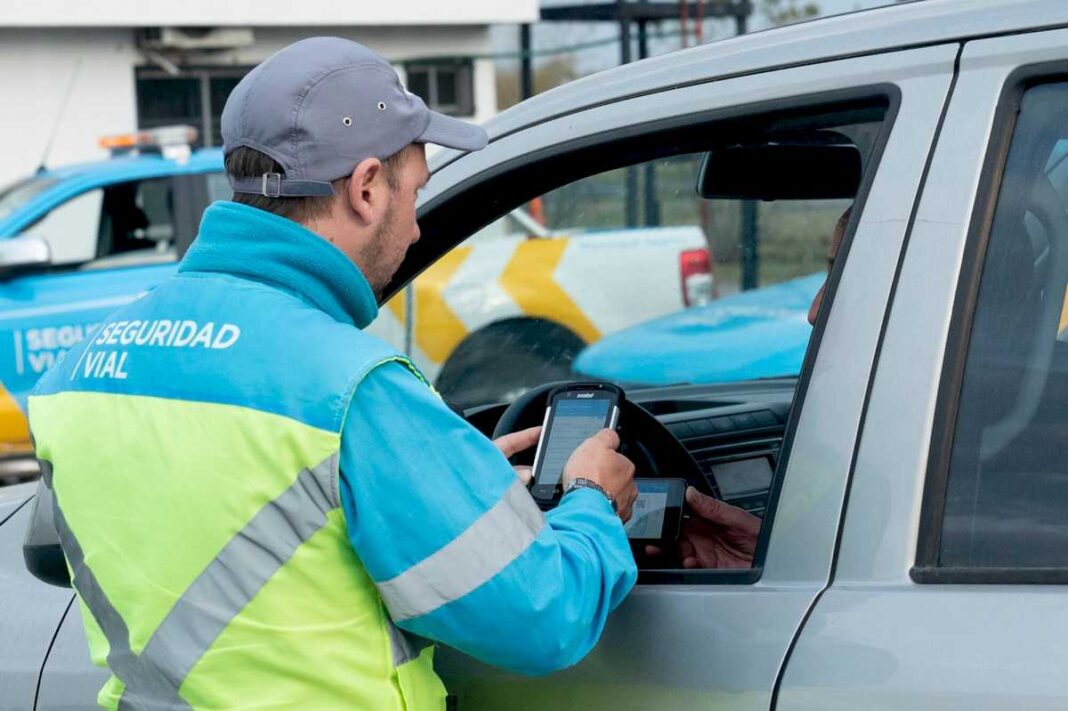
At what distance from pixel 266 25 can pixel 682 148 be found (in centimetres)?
1376

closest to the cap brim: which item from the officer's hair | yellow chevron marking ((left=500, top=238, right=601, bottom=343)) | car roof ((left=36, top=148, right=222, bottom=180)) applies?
the officer's hair

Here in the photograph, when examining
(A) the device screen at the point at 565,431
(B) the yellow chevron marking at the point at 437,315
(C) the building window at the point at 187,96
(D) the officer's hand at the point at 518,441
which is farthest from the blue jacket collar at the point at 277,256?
(C) the building window at the point at 187,96

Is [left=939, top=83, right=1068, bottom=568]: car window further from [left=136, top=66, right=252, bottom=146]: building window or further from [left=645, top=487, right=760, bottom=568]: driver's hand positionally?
[left=136, top=66, right=252, bottom=146]: building window

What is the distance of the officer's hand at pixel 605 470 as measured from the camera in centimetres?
178

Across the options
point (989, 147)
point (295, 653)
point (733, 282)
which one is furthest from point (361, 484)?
point (733, 282)

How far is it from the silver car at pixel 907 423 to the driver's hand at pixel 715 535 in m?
0.36

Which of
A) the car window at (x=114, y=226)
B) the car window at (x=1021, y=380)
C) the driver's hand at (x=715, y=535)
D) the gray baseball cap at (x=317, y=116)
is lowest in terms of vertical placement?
the car window at (x=114, y=226)

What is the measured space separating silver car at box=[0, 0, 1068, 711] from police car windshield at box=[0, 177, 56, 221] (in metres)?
6.31

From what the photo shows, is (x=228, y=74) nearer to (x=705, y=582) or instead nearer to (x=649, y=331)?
(x=649, y=331)

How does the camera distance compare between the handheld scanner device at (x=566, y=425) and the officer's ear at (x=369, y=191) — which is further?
the handheld scanner device at (x=566, y=425)

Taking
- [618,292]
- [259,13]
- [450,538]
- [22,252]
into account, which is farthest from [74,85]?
[450,538]

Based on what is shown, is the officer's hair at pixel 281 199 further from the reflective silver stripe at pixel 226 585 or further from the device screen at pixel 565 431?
the device screen at pixel 565 431

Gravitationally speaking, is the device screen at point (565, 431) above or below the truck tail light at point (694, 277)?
above

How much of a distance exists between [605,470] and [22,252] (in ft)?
18.5
